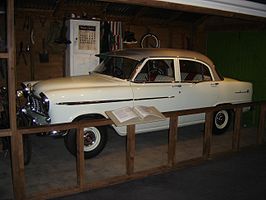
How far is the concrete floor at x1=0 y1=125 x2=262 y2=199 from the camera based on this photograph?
4609 millimetres

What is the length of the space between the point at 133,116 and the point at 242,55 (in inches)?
239

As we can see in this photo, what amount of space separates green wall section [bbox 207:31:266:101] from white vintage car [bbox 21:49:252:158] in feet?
5.04

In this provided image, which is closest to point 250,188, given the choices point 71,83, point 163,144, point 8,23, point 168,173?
point 168,173

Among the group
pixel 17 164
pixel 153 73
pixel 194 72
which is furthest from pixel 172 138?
pixel 194 72

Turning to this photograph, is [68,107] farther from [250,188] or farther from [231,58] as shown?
[231,58]

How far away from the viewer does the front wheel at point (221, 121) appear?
23.9ft

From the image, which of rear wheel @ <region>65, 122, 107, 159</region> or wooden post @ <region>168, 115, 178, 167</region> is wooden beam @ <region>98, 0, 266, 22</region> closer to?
wooden post @ <region>168, 115, 178, 167</region>

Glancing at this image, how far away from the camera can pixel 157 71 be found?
6.45m

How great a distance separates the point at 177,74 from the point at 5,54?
12.5ft

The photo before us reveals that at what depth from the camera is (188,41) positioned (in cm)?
1052

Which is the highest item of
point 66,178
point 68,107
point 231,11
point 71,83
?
point 231,11

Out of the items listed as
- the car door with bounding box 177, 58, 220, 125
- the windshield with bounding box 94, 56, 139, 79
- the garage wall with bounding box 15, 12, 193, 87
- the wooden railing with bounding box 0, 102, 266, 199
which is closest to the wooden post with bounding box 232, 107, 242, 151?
the wooden railing with bounding box 0, 102, 266, 199

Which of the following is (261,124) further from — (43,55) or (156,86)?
(43,55)

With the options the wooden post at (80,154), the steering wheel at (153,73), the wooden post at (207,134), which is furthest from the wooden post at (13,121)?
the steering wheel at (153,73)
